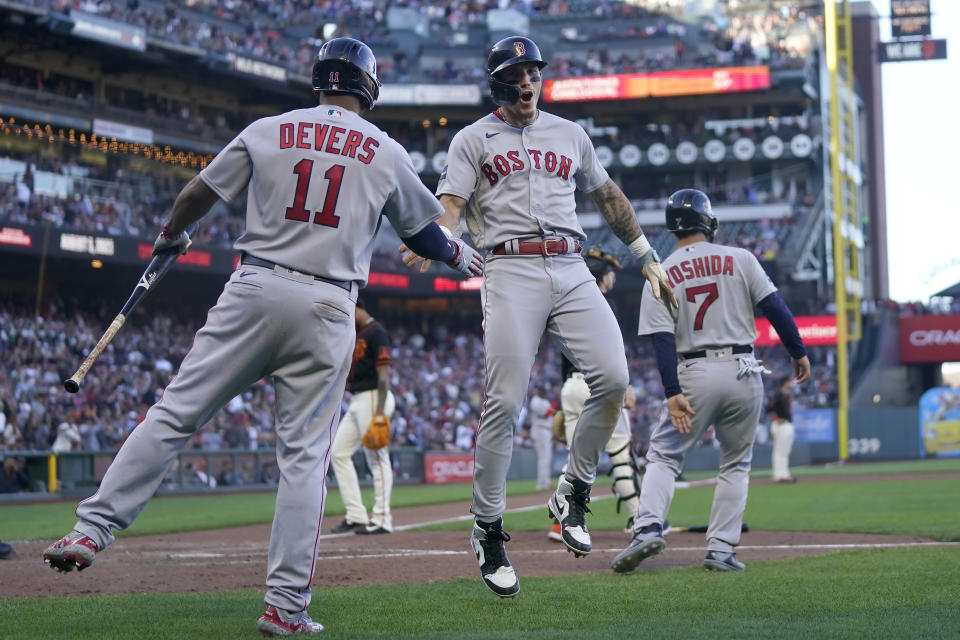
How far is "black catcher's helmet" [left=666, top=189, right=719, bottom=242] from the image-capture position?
736 centimetres

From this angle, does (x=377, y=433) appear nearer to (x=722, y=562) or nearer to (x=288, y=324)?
(x=722, y=562)

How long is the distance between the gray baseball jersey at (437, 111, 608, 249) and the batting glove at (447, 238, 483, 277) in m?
0.27

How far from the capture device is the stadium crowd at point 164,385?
74.0 ft

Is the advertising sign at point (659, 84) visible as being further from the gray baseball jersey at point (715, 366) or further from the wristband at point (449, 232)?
the wristband at point (449, 232)

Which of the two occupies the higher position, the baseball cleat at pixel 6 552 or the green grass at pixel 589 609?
the green grass at pixel 589 609

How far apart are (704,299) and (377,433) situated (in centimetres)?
395

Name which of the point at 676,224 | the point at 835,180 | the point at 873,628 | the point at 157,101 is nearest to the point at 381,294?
the point at 157,101

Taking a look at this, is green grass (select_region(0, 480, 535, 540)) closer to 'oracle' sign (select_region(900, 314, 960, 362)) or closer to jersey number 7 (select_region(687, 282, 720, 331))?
jersey number 7 (select_region(687, 282, 720, 331))

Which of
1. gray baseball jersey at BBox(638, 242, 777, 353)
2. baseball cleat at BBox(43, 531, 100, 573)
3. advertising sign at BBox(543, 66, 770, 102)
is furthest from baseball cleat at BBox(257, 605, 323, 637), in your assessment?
advertising sign at BBox(543, 66, 770, 102)

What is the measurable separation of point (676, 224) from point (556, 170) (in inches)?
75.3

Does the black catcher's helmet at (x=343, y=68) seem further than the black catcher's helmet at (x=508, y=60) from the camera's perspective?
No

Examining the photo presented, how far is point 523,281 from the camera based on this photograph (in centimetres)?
553

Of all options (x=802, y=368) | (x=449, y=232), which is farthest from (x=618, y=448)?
(x=449, y=232)

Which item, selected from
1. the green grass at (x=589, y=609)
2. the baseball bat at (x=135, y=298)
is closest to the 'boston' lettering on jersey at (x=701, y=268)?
the green grass at (x=589, y=609)
